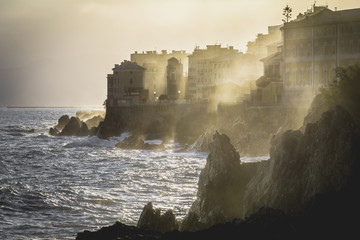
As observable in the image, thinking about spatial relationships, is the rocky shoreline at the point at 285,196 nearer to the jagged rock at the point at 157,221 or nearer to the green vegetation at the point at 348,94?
the jagged rock at the point at 157,221

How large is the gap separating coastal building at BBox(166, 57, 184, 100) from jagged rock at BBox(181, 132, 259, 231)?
117826mm

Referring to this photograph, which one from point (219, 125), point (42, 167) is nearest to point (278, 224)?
point (42, 167)

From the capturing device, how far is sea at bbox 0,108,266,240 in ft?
126

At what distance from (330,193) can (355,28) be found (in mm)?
49655

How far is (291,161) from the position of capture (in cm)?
3216

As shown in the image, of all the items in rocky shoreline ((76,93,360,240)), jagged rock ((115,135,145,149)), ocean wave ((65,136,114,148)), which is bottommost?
ocean wave ((65,136,114,148))

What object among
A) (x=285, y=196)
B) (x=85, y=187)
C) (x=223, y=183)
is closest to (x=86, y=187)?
(x=85, y=187)

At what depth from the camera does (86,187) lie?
53.8 meters

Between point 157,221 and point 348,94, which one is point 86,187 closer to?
point 348,94

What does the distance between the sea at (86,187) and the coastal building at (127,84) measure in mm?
41974

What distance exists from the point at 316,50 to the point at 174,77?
81.8 meters

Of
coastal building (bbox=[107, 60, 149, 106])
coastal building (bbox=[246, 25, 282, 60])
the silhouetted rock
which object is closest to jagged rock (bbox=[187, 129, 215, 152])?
coastal building (bbox=[107, 60, 149, 106])

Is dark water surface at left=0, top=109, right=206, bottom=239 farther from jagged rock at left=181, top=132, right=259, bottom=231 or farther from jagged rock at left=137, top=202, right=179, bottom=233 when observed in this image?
jagged rock at left=137, top=202, right=179, bottom=233

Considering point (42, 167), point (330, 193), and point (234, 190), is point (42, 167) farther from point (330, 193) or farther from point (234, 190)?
point (330, 193)
